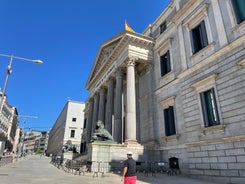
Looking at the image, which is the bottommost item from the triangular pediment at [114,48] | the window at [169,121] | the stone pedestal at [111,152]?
the stone pedestal at [111,152]

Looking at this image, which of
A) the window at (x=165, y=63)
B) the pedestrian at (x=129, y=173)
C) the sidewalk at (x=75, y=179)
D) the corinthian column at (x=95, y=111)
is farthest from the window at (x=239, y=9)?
the corinthian column at (x=95, y=111)

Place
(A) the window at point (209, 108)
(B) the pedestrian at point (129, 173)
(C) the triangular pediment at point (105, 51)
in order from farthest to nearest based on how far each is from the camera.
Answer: (C) the triangular pediment at point (105, 51) < (A) the window at point (209, 108) < (B) the pedestrian at point (129, 173)


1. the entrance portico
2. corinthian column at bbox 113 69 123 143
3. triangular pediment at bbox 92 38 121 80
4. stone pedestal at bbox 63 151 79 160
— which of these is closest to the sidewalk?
the entrance portico

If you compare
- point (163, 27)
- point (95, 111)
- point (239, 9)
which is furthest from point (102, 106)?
point (239, 9)

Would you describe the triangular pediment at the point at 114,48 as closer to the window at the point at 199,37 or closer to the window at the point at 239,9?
the window at the point at 199,37

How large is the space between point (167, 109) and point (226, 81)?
7157mm

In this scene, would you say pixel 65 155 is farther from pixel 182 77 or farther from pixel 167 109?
pixel 182 77

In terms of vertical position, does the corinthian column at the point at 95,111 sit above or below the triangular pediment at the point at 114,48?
below

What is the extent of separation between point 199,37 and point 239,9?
4142mm

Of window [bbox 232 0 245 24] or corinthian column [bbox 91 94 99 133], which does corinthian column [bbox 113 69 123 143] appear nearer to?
corinthian column [bbox 91 94 99 133]

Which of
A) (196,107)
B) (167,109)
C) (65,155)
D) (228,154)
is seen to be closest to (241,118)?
(228,154)

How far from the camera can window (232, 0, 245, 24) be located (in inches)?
491

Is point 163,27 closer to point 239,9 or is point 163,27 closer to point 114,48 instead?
point 114,48

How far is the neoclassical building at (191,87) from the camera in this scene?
1188 centimetres
